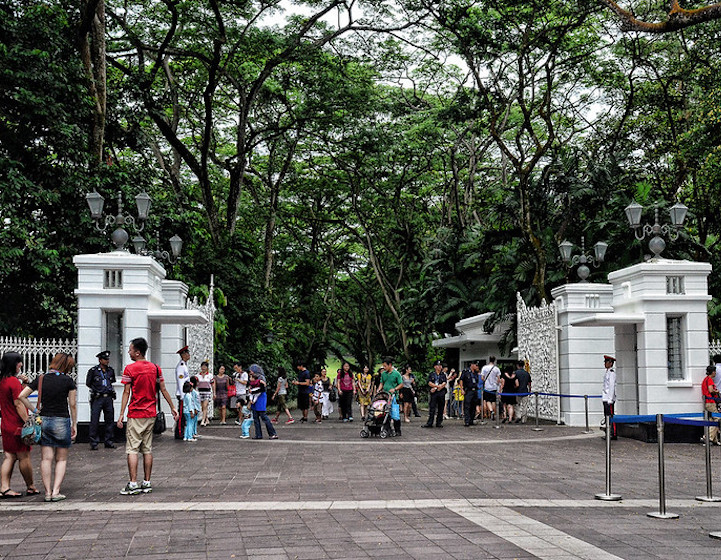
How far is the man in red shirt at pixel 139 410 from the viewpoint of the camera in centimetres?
955

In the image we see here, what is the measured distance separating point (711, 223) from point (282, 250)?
22.0 metres

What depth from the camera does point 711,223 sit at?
90.9ft

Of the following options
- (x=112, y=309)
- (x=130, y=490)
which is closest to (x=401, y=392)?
(x=112, y=309)

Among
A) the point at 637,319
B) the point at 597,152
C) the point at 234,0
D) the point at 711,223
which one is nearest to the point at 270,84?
the point at 234,0

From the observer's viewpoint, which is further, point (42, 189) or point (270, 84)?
point (270, 84)

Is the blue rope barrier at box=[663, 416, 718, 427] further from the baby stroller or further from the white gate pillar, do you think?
the white gate pillar

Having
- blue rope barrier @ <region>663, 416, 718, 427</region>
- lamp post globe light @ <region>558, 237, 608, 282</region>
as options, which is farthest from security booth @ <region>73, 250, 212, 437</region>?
blue rope barrier @ <region>663, 416, 718, 427</region>

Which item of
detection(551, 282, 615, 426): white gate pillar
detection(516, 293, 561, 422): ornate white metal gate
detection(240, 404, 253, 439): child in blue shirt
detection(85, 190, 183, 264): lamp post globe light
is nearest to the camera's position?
detection(85, 190, 183, 264): lamp post globe light

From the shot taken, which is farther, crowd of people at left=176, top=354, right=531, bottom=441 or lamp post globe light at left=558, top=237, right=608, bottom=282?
lamp post globe light at left=558, top=237, right=608, bottom=282

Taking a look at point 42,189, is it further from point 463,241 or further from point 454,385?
point 463,241

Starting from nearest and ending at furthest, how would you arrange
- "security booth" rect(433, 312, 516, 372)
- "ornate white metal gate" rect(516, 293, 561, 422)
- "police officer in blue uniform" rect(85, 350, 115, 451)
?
"police officer in blue uniform" rect(85, 350, 115, 451), "ornate white metal gate" rect(516, 293, 561, 422), "security booth" rect(433, 312, 516, 372)

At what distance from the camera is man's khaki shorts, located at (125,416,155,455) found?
9523mm

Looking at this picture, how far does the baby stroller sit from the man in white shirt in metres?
4.69

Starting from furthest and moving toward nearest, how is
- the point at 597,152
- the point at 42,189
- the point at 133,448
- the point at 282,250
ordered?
the point at 282,250
the point at 597,152
the point at 42,189
the point at 133,448
